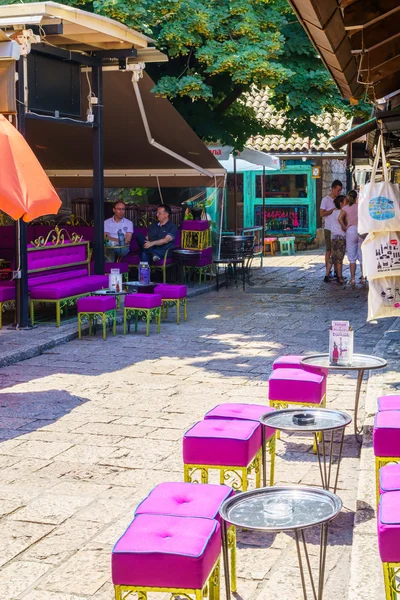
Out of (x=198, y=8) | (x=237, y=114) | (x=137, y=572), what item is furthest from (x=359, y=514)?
(x=237, y=114)

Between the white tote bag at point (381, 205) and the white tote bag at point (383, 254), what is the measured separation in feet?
0.34

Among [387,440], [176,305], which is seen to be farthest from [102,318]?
[387,440]

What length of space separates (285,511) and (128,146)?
44.7 ft

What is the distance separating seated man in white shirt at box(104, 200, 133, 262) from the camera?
15.0m

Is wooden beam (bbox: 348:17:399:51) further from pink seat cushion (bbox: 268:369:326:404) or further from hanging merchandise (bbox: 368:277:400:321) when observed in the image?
pink seat cushion (bbox: 268:369:326:404)

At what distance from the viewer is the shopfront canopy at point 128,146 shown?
15.1m

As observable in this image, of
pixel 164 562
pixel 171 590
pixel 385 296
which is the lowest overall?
pixel 171 590

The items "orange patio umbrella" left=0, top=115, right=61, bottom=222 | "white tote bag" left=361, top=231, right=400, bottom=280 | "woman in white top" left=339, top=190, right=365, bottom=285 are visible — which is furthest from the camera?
"woman in white top" left=339, top=190, right=365, bottom=285

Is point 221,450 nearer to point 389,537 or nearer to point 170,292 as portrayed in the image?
point 389,537

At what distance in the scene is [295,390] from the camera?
21.4 feet

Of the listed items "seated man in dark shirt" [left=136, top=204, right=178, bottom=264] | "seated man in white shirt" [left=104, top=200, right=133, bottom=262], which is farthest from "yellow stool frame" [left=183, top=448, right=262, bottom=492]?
"seated man in dark shirt" [left=136, top=204, right=178, bottom=264]

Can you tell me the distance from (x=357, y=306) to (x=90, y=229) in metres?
4.33

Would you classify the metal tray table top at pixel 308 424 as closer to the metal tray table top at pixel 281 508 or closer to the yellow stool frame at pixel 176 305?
the metal tray table top at pixel 281 508

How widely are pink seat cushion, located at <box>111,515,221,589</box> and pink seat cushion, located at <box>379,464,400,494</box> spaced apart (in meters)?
0.89
